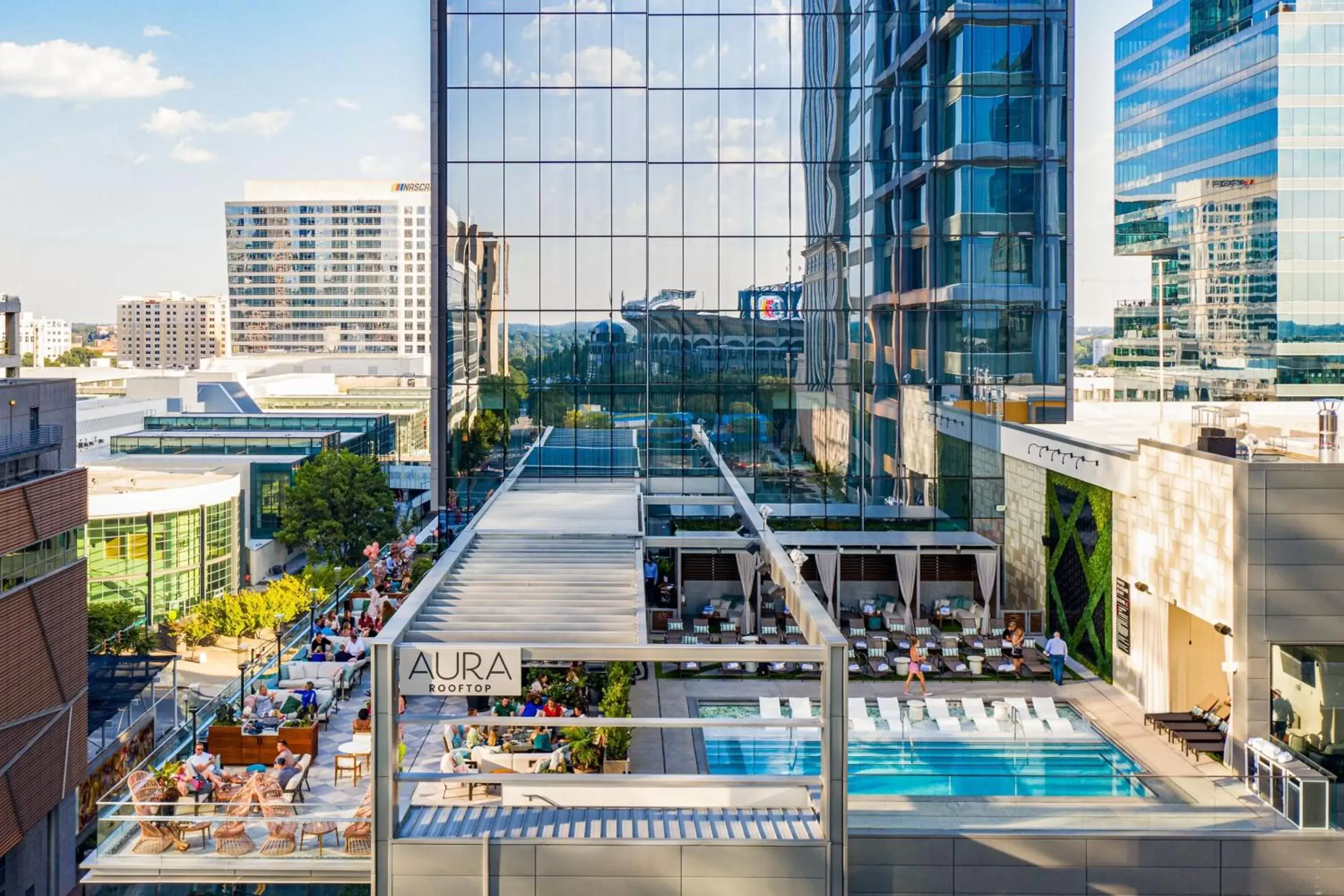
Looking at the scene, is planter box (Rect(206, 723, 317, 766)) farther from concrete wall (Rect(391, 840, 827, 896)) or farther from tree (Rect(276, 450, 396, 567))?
tree (Rect(276, 450, 396, 567))

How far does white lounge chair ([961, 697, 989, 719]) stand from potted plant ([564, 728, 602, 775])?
560cm

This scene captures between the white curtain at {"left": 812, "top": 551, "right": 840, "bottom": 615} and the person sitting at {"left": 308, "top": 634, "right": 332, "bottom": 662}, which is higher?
the white curtain at {"left": 812, "top": 551, "right": 840, "bottom": 615}

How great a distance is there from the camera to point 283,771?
54.2ft

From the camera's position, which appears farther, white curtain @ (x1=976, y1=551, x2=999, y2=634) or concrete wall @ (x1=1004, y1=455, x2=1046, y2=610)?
white curtain @ (x1=976, y1=551, x2=999, y2=634)

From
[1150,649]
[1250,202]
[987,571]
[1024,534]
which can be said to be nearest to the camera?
[1150,649]

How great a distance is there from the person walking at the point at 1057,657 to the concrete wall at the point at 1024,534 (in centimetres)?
408

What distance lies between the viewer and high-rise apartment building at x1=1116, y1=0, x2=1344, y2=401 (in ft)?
294

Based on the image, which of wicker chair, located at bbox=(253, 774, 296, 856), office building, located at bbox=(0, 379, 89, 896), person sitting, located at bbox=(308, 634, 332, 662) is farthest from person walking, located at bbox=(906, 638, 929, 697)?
office building, located at bbox=(0, 379, 89, 896)

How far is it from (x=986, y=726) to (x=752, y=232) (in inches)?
807

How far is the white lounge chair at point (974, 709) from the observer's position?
63.3ft

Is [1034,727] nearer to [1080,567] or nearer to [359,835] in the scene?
[1080,567]

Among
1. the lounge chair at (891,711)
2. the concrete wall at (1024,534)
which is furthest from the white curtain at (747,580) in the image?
the lounge chair at (891,711)

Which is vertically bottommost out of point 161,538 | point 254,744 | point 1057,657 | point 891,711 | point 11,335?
point 1057,657

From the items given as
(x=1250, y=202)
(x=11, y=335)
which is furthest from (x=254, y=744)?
(x=1250, y=202)
